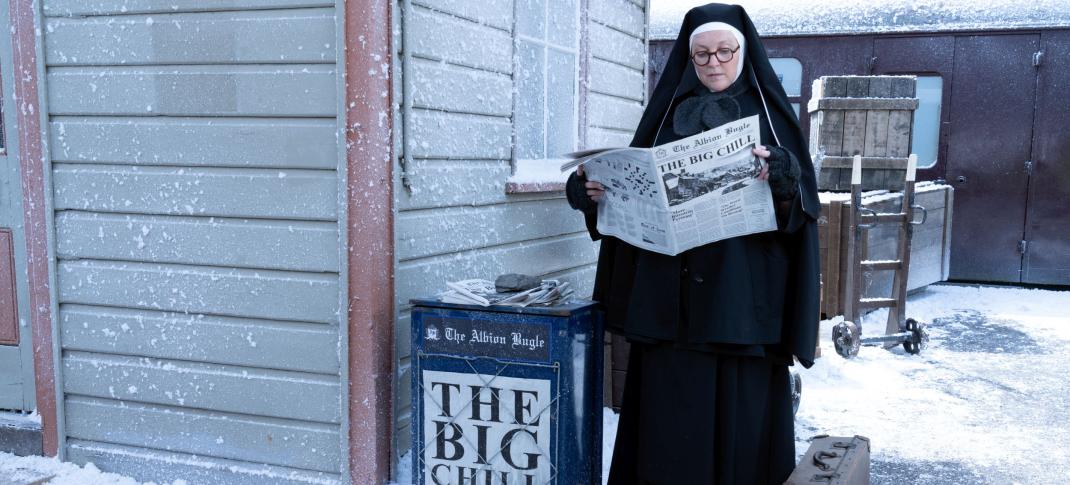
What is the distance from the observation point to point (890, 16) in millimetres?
9469

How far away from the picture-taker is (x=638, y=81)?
5988 millimetres

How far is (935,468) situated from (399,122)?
2.87 metres

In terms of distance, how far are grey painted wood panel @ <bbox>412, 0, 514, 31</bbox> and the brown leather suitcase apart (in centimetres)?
216

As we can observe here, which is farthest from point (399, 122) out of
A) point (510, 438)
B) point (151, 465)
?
point (151, 465)

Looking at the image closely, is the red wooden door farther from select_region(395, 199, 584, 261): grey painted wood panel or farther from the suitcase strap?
the suitcase strap

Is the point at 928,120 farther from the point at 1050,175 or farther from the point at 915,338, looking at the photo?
the point at 915,338

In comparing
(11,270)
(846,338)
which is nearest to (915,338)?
(846,338)

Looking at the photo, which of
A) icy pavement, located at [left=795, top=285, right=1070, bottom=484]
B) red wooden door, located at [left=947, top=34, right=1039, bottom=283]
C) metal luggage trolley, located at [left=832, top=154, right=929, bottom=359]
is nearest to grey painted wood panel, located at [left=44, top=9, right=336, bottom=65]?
icy pavement, located at [left=795, top=285, right=1070, bottom=484]

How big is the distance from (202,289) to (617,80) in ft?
Result: 9.80

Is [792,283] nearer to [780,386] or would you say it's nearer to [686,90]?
[780,386]

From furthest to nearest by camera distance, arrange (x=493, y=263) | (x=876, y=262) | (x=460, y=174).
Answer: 1. (x=876, y=262)
2. (x=493, y=263)
3. (x=460, y=174)

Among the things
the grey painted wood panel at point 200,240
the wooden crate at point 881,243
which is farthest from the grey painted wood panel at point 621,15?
the grey painted wood panel at point 200,240

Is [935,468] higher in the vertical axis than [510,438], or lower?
lower

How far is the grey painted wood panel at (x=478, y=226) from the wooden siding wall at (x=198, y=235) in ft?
1.04
